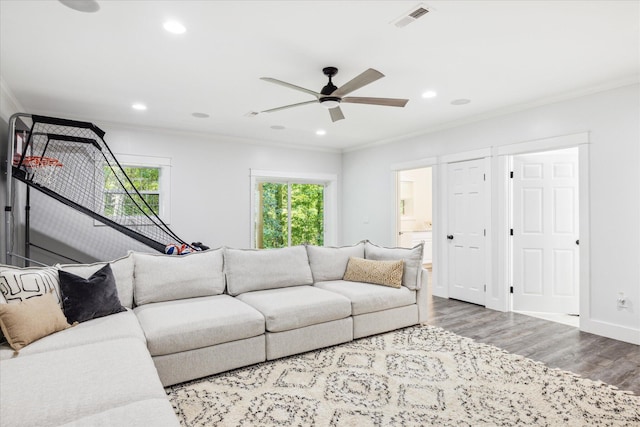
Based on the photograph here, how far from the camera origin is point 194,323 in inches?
103

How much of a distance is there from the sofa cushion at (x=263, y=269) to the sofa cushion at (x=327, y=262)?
0.13 metres

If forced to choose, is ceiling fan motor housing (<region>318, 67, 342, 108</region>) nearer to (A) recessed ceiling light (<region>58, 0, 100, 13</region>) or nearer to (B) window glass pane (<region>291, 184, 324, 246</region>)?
(A) recessed ceiling light (<region>58, 0, 100, 13</region>)

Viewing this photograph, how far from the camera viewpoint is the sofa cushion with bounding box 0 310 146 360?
2.03 m

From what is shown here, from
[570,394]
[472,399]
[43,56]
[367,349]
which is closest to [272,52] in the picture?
[43,56]

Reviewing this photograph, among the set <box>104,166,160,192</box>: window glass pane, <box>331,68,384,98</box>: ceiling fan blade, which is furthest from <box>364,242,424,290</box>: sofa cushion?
<box>104,166,160,192</box>: window glass pane

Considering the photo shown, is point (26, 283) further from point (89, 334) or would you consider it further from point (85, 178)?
point (85, 178)

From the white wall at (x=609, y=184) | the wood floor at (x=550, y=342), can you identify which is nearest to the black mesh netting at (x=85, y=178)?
the wood floor at (x=550, y=342)

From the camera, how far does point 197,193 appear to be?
5.89m

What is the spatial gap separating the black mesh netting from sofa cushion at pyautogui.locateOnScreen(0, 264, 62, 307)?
6.63 ft

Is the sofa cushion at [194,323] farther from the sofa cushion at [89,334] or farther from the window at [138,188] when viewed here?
the window at [138,188]

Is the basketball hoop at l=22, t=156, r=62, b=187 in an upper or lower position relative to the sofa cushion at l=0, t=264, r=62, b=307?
upper

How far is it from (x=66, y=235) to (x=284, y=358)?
383 centimetres

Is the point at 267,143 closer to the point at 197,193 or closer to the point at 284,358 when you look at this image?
the point at 197,193

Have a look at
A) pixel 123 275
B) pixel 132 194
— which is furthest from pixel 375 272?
pixel 132 194
